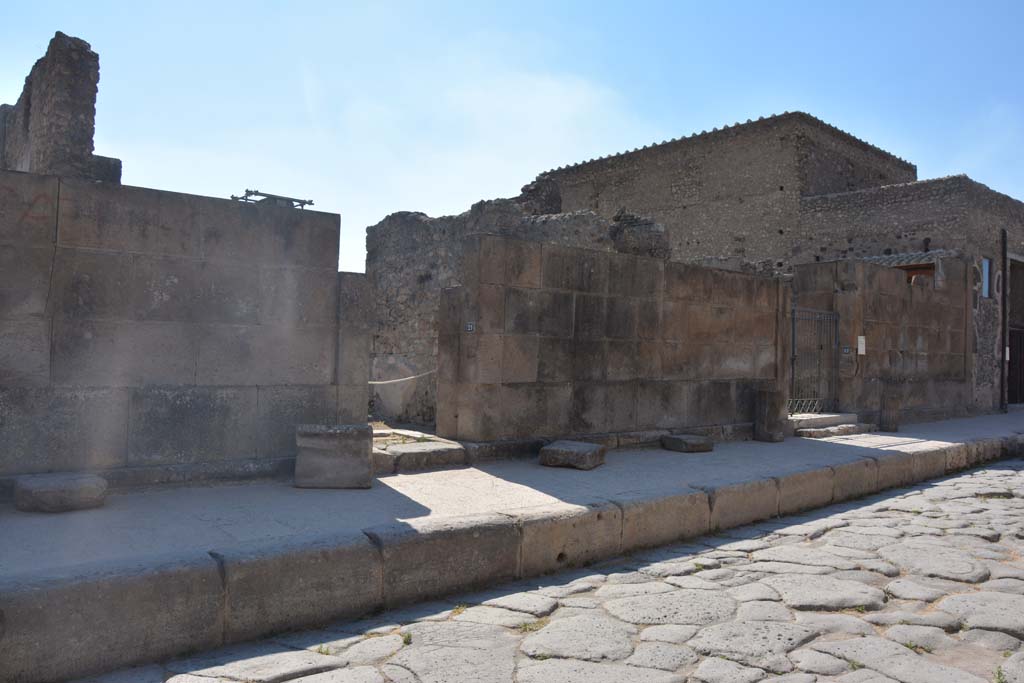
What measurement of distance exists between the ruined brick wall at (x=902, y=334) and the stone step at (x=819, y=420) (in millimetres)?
810

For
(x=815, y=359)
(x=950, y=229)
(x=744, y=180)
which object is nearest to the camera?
(x=815, y=359)

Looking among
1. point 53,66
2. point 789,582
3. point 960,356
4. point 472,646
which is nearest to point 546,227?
point 53,66

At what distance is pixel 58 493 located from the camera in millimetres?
4312

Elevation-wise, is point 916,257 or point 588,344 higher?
point 916,257

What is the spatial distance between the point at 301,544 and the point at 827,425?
9.28 metres

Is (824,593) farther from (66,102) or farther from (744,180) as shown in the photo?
(744,180)

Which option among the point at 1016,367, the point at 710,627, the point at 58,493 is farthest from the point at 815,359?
the point at 1016,367

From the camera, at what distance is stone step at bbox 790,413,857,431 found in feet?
34.7

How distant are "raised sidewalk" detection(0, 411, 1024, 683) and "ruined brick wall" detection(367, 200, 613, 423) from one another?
214 inches

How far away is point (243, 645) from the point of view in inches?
136

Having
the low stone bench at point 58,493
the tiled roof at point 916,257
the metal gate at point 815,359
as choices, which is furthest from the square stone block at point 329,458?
the tiled roof at point 916,257

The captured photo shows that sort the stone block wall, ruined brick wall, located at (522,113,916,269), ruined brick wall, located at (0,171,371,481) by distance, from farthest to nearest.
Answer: ruined brick wall, located at (522,113,916,269) → the stone block wall → ruined brick wall, located at (0,171,371,481)

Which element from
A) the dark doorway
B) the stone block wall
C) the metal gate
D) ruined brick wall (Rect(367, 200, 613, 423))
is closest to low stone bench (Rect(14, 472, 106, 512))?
the stone block wall

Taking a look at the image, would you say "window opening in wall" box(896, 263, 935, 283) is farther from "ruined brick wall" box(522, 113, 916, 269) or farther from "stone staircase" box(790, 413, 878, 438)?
"stone staircase" box(790, 413, 878, 438)
